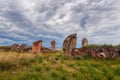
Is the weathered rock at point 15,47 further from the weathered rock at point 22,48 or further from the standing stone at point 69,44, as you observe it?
the standing stone at point 69,44

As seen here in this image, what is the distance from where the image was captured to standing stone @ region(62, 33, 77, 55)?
67.0 ft

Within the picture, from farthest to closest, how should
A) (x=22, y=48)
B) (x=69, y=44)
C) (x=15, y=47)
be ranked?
(x=15, y=47) → (x=22, y=48) → (x=69, y=44)

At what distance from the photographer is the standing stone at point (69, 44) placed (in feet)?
67.0

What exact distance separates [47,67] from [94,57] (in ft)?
24.6

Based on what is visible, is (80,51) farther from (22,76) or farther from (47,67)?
(22,76)

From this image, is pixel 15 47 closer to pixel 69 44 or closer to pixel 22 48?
pixel 22 48

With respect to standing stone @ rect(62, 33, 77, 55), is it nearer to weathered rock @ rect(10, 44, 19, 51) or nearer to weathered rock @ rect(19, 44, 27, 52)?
weathered rock @ rect(19, 44, 27, 52)

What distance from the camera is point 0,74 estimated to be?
926 cm

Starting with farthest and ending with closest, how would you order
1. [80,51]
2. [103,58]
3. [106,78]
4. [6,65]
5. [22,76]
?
[80,51] → [103,58] → [6,65] → [106,78] → [22,76]

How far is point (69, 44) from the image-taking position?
813 inches

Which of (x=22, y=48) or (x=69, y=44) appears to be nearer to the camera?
(x=69, y=44)

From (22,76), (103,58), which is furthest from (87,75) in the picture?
(103,58)

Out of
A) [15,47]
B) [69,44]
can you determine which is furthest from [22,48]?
[69,44]

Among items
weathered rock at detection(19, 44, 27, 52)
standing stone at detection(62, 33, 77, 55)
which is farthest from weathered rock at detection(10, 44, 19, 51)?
standing stone at detection(62, 33, 77, 55)
